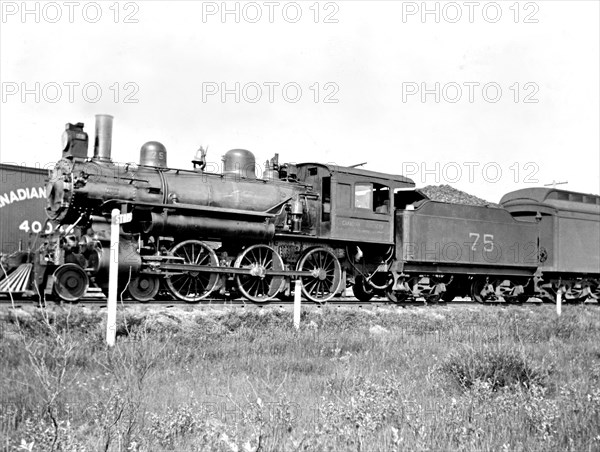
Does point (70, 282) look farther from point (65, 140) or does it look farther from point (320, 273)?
point (320, 273)

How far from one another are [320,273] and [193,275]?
2821 mm

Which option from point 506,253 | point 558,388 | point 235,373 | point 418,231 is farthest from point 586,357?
point 506,253

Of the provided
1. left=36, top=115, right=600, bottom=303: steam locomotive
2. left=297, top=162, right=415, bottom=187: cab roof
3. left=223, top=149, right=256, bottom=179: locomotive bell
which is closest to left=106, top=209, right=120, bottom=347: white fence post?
left=36, top=115, right=600, bottom=303: steam locomotive

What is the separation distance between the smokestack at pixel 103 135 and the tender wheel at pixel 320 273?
14.6 ft

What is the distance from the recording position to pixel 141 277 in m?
10.5

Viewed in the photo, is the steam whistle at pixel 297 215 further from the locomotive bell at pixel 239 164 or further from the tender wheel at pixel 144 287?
the tender wheel at pixel 144 287

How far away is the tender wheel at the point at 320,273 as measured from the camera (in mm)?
12492

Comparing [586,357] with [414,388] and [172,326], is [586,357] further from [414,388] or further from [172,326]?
[172,326]

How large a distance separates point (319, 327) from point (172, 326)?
99.2 inches

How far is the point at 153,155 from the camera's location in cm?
1159


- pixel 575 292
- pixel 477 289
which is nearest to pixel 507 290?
pixel 477 289

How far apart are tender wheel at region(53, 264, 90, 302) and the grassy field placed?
1.14 metres

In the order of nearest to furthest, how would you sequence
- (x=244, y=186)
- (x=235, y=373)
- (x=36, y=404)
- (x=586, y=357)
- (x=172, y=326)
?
(x=36, y=404), (x=235, y=373), (x=586, y=357), (x=172, y=326), (x=244, y=186)

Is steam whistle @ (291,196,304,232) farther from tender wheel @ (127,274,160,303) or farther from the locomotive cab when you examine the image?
tender wheel @ (127,274,160,303)
